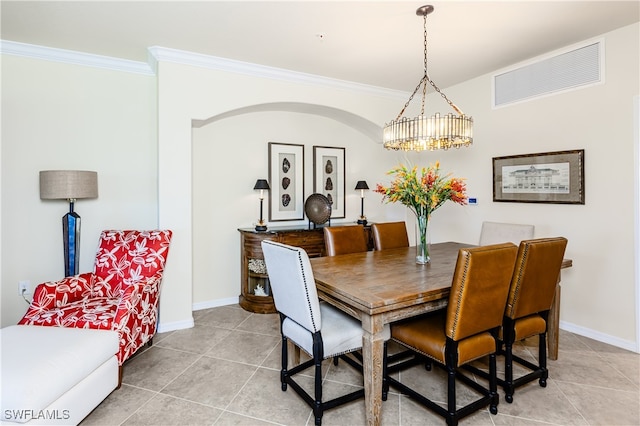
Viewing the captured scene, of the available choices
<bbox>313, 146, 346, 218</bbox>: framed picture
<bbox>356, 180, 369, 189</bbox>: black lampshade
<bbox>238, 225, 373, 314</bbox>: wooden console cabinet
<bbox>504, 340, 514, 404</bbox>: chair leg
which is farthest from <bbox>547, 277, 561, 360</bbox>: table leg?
<bbox>313, 146, 346, 218</bbox>: framed picture

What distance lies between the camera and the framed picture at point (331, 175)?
458 cm

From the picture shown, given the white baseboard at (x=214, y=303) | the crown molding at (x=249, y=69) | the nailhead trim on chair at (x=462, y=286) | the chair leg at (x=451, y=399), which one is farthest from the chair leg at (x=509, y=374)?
the crown molding at (x=249, y=69)

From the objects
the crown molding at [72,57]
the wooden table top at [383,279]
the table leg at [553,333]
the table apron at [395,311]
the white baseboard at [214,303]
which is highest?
the crown molding at [72,57]

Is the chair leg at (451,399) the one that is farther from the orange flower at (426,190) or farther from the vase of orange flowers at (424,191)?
the orange flower at (426,190)

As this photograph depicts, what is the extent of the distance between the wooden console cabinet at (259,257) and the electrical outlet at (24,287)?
1979 millimetres

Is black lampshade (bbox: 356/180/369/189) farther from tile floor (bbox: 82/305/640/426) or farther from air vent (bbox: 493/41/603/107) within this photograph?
tile floor (bbox: 82/305/640/426)

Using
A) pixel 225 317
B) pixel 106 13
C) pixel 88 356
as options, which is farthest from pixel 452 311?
pixel 106 13

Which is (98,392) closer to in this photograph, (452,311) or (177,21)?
(452,311)

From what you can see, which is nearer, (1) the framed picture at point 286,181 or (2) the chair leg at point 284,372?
(2) the chair leg at point 284,372

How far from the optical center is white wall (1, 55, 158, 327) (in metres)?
3.12

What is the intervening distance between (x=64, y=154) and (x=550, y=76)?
4.78 m

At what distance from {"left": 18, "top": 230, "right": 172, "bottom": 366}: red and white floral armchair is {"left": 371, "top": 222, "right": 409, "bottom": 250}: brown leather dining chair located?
6.24ft

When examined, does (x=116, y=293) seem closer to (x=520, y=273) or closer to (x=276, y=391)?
(x=276, y=391)

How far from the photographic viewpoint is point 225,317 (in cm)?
371
